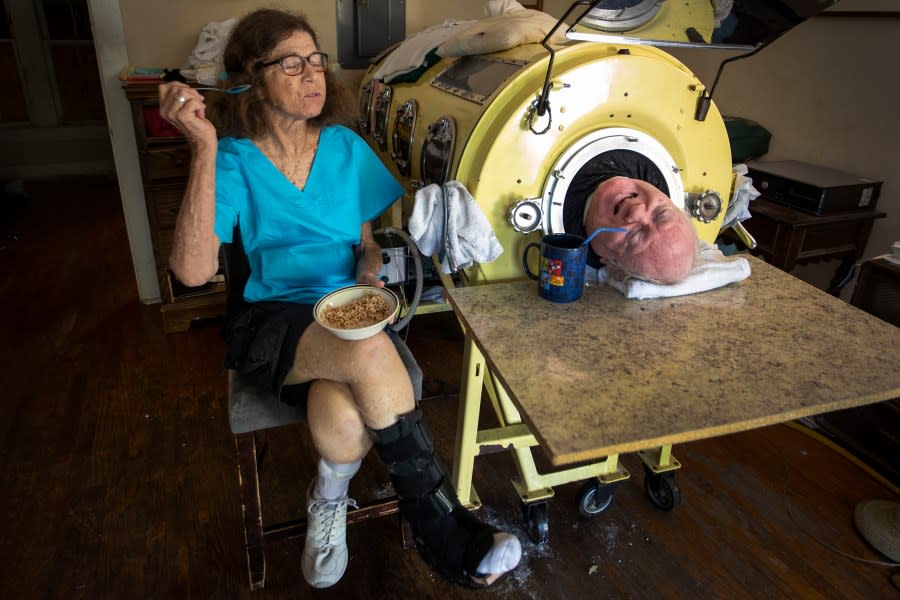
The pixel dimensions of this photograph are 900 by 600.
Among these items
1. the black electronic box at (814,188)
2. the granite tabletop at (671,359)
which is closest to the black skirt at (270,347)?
the granite tabletop at (671,359)

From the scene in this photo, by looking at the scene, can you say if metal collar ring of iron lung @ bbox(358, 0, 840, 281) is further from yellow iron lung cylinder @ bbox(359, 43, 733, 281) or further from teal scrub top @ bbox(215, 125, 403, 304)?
teal scrub top @ bbox(215, 125, 403, 304)

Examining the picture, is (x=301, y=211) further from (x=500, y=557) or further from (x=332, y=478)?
(x=500, y=557)

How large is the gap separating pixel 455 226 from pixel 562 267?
0.25 metres

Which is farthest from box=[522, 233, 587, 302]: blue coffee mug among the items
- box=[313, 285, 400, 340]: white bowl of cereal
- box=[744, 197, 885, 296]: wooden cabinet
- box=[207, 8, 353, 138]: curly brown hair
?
box=[744, 197, 885, 296]: wooden cabinet

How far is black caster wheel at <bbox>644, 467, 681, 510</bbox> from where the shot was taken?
5.68 feet

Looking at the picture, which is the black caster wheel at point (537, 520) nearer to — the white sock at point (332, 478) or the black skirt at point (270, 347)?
the white sock at point (332, 478)

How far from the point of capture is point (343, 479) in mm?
1299

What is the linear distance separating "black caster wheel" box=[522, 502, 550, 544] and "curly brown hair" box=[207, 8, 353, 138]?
43.9 inches

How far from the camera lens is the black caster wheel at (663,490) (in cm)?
173

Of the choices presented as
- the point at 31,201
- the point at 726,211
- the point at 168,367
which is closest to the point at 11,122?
the point at 31,201

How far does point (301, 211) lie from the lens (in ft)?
4.61

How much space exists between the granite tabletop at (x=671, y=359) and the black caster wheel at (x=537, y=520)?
59cm

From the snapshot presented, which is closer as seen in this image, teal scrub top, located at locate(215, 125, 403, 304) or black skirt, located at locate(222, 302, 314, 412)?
black skirt, located at locate(222, 302, 314, 412)

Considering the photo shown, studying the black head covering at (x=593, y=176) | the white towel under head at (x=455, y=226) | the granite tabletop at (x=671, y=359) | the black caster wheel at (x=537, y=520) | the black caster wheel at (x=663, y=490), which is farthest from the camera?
the black caster wheel at (x=663, y=490)
